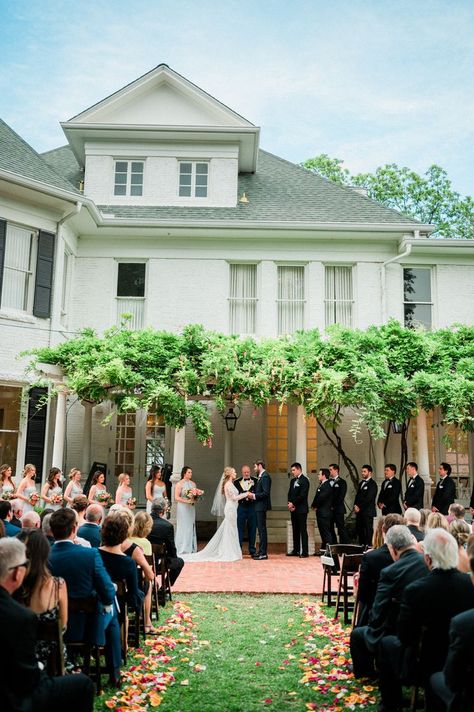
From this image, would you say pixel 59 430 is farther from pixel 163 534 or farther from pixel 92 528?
pixel 92 528

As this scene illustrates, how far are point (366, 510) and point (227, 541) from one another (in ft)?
9.87

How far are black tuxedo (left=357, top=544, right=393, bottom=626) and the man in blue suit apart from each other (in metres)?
2.48

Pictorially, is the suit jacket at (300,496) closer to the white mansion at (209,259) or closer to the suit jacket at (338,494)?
the suit jacket at (338,494)

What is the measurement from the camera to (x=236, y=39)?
48.9 ft

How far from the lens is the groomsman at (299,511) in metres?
13.5

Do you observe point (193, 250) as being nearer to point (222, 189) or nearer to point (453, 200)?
point (222, 189)

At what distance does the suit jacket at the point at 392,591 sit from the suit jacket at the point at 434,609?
62cm

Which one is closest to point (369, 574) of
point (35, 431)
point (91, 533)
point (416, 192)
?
point (91, 533)

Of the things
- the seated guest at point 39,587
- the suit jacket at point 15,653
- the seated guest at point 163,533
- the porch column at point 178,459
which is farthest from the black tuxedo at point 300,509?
the suit jacket at point 15,653

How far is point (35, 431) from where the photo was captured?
14172 mm

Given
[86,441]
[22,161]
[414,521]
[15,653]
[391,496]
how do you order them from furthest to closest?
[86,441]
[22,161]
[391,496]
[414,521]
[15,653]

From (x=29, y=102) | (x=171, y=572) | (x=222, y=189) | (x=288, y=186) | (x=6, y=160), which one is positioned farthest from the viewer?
(x=29, y=102)

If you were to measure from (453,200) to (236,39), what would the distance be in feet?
80.2

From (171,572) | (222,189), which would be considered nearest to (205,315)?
(222,189)
